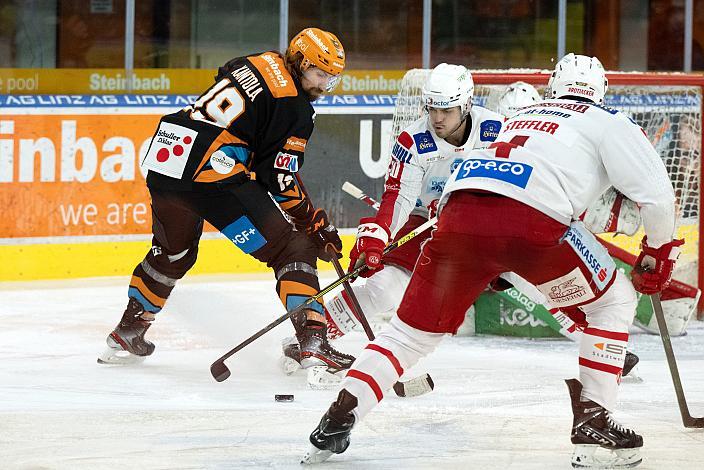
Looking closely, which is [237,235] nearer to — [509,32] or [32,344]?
[32,344]

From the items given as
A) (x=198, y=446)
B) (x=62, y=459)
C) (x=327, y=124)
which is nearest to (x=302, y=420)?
(x=198, y=446)

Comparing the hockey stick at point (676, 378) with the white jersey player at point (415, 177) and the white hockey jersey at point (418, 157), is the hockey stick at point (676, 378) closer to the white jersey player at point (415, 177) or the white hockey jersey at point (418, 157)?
the white jersey player at point (415, 177)

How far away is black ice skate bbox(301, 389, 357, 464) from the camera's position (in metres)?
3.18

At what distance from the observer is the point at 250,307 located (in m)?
5.78

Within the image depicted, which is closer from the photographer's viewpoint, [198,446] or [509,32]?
[198,446]

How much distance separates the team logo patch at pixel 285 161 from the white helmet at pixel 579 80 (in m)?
1.06

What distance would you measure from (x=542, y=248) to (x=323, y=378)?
1.26m

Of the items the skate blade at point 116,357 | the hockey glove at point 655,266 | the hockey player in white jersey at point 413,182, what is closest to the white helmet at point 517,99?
the hockey player in white jersey at point 413,182

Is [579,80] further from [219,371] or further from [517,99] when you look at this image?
[517,99]

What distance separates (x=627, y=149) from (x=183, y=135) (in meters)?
1.63

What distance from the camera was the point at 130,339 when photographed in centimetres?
457

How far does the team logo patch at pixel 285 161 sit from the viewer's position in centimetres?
429

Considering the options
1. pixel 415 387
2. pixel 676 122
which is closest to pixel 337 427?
pixel 415 387

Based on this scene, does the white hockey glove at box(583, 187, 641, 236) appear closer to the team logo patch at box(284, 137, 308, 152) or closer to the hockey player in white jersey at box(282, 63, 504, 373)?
the hockey player in white jersey at box(282, 63, 504, 373)
